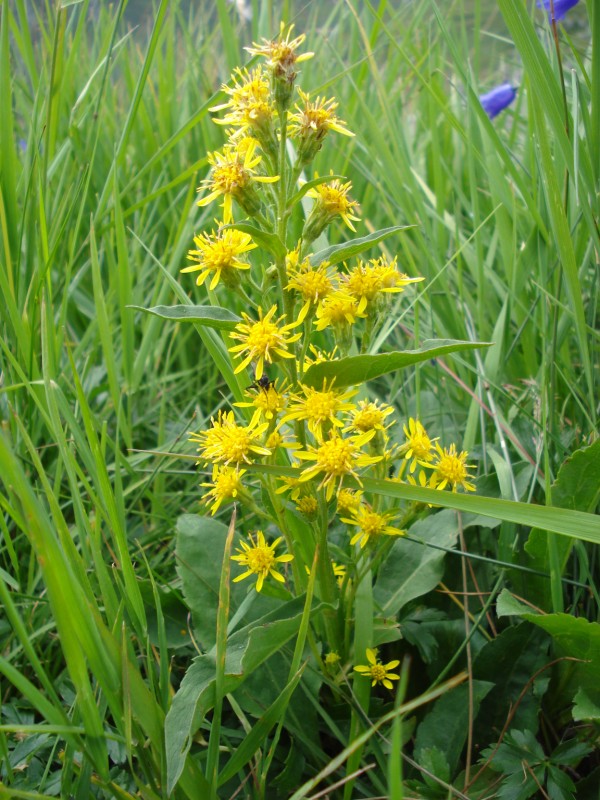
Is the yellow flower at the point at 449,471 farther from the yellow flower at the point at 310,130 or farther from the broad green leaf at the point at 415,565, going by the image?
the yellow flower at the point at 310,130

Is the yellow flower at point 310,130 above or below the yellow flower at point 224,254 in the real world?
above

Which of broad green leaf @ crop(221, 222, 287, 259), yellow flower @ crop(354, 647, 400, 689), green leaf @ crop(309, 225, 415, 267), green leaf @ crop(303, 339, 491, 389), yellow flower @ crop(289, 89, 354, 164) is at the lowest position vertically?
yellow flower @ crop(354, 647, 400, 689)

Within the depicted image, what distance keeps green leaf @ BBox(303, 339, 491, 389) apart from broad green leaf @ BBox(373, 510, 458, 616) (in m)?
0.35

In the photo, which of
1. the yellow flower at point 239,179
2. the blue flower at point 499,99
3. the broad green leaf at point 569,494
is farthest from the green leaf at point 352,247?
the blue flower at point 499,99

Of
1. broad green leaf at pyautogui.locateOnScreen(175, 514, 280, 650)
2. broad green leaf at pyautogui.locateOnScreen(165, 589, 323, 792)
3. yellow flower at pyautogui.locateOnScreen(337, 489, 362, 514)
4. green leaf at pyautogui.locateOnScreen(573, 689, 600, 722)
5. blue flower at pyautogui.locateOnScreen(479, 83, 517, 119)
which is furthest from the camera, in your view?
blue flower at pyautogui.locateOnScreen(479, 83, 517, 119)

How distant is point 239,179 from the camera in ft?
3.11

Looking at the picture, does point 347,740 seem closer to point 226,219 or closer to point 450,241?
point 226,219

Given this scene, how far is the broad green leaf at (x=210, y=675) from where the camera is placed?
81 cm

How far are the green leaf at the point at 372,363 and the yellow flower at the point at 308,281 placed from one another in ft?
0.25

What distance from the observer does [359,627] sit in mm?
1012

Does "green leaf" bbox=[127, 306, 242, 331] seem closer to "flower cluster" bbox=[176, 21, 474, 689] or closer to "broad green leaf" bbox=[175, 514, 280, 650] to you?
"flower cluster" bbox=[176, 21, 474, 689]

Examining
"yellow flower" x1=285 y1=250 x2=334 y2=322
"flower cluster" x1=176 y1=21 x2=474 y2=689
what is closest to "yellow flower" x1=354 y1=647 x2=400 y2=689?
"flower cluster" x1=176 y1=21 x2=474 y2=689

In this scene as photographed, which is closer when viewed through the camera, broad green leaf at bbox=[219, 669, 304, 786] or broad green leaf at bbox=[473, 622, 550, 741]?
broad green leaf at bbox=[219, 669, 304, 786]

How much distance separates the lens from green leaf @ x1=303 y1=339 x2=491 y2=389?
85 cm
